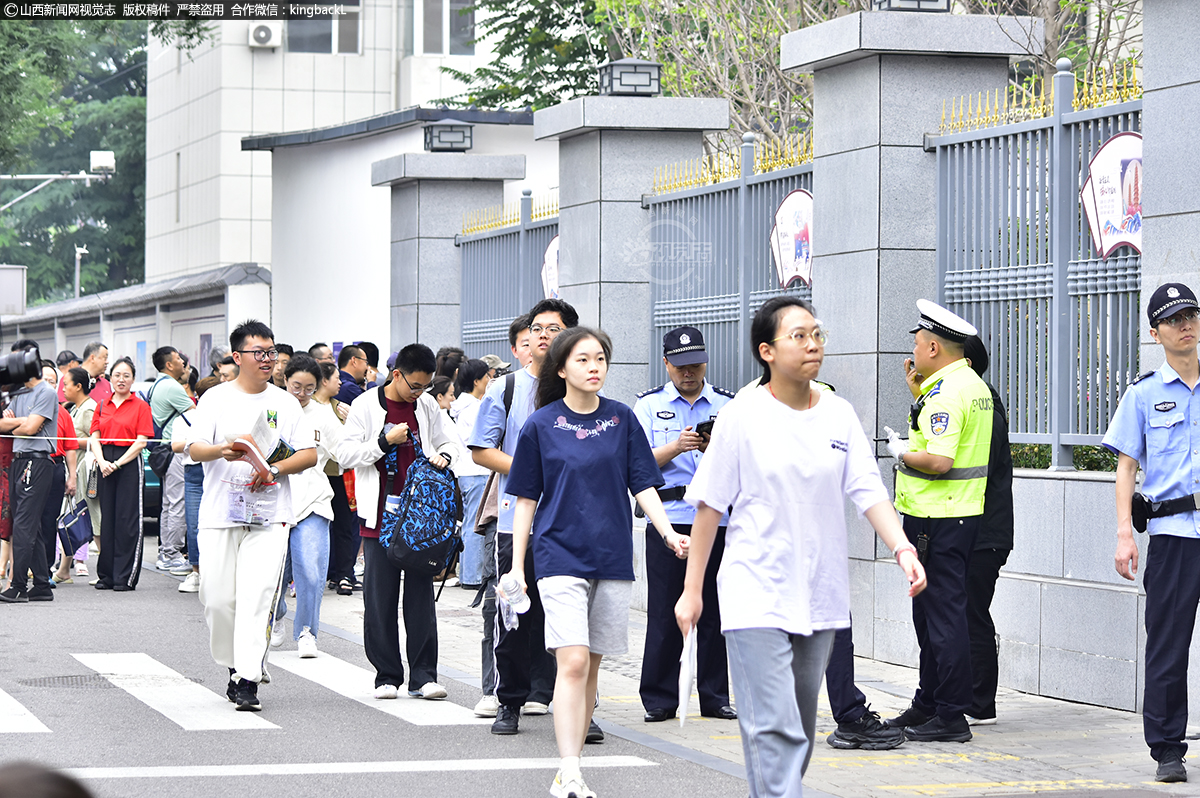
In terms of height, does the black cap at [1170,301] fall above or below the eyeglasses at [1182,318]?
above

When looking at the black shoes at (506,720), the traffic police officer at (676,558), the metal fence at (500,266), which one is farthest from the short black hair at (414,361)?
the metal fence at (500,266)

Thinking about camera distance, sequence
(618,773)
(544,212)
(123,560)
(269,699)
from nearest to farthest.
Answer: (618,773)
(269,699)
(123,560)
(544,212)

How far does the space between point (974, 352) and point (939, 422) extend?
0.45 m

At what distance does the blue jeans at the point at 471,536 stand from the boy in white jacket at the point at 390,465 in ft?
14.8

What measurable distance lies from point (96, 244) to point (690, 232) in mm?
60582

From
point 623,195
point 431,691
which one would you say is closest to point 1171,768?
point 431,691

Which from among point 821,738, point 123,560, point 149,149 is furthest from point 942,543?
point 149,149

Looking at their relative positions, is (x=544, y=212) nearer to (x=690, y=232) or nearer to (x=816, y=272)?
(x=690, y=232)

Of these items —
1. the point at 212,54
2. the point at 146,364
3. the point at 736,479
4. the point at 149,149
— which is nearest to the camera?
the point at 736,479

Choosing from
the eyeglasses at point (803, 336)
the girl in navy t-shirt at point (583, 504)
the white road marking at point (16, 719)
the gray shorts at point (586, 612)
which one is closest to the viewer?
the eyeglasses at point (803, 336)

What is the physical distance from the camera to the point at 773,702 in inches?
220

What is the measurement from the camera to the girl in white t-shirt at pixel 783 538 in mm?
5617

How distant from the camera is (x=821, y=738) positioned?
27.2 ft

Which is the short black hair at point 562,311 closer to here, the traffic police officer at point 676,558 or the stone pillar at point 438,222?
the traffic police officer at point 676,558
